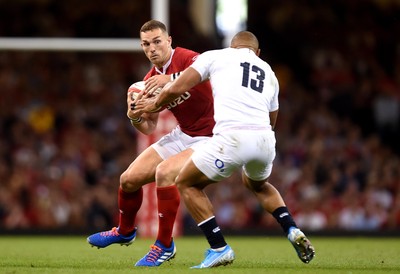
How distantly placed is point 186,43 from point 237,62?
1045 cm

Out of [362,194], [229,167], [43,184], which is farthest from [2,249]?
[362,194]

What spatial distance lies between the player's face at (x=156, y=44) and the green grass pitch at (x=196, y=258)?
1699mm

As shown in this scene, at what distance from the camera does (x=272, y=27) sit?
19156 mm

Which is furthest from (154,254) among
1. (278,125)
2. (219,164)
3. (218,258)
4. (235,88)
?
(278,125)

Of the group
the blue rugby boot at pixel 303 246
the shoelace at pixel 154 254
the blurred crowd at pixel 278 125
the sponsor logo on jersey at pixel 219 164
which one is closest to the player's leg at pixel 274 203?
the blue rugby boot at pixel 303 246

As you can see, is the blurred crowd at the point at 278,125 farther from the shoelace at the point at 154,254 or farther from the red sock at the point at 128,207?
the shoelace at the point at 154,254

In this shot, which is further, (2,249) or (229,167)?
(2,249)

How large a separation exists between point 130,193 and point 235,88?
154 cm

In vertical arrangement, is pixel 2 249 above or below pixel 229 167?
below

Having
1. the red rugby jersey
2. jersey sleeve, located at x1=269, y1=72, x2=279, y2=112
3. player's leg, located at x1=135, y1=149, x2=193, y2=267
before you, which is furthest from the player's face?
jersey sleeve, located at x1=269, y1=72, x2=279, y2=112

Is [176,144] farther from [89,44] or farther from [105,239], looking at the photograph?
[89,44]

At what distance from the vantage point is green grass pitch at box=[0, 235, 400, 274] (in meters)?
7.56

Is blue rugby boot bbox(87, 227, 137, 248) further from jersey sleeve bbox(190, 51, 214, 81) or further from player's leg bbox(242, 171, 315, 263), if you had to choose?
jersey sleeve bbox(190, 51, 214, 81)

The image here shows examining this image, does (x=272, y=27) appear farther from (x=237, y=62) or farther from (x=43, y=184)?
(x=237, y=62)
